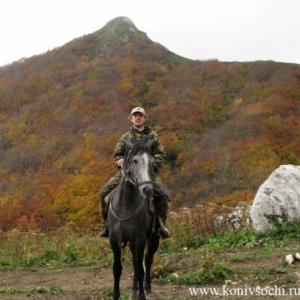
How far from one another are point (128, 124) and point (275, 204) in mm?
47410

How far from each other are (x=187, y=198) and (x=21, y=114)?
35979 mm

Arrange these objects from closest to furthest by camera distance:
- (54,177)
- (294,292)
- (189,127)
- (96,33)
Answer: (294,292) < (54,177) < (189,127) < (96,33)

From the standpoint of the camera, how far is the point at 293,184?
10898mm

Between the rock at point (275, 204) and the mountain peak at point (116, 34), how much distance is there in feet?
281

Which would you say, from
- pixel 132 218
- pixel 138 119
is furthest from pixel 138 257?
pixel 138 119

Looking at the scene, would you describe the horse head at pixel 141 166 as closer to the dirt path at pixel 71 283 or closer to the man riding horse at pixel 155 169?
the man riding horse at pixel 155 169

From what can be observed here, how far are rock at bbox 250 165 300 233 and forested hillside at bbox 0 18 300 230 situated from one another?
44.0ft

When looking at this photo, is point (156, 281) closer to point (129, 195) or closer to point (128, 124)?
point (129, 195)

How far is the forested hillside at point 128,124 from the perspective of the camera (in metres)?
39.0

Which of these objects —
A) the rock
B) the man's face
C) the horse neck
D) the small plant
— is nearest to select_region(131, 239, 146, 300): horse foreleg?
the horse neck

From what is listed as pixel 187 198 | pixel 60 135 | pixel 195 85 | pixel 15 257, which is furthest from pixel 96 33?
pixel 15 257

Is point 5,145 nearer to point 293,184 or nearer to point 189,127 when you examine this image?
point 189,127

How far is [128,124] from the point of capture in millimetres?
56969

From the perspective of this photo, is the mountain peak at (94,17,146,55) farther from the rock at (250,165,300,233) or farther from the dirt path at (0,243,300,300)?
the dirt path at (0,243,300,300)
